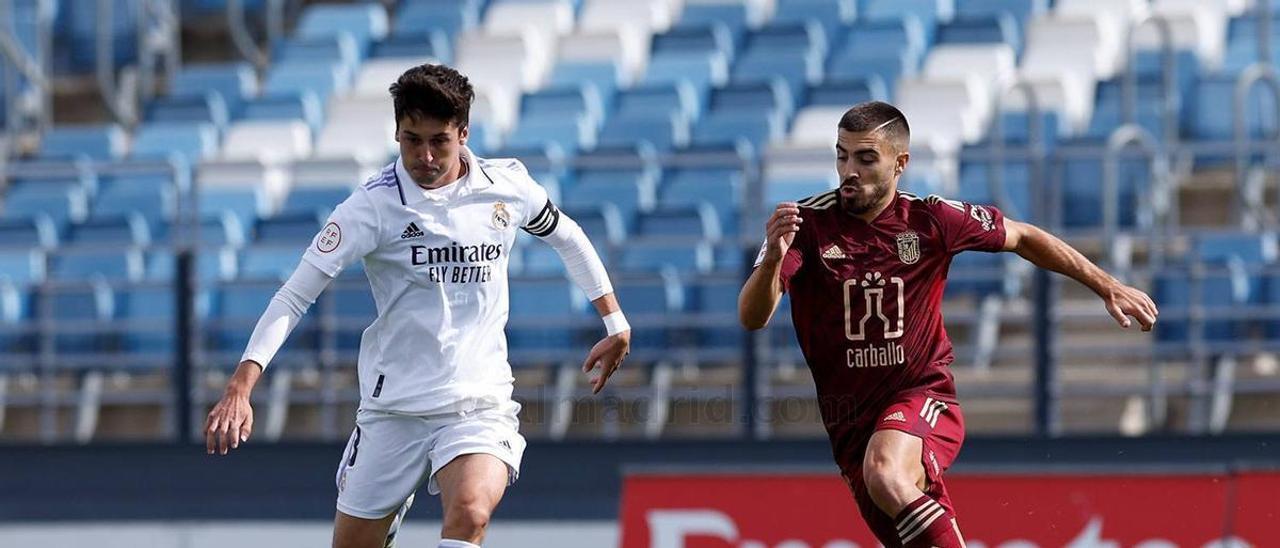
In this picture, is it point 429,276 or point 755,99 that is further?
point 755,99

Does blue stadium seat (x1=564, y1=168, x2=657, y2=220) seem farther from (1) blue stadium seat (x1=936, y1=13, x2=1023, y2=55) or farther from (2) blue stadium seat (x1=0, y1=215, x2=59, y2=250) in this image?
(2) blue stadium seat (x1=0, y1=215, x2=59, y2=250)

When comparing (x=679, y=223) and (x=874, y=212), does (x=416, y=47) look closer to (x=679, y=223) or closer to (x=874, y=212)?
(x=679, y=223)

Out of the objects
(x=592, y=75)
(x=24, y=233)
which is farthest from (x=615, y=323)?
(x=592, y=75)

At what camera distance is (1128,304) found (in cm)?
650

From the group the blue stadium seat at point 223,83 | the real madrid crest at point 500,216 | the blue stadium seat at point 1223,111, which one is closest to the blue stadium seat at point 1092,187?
the blue stadium seat at point 1223,111

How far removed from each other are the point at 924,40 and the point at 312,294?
822 cm

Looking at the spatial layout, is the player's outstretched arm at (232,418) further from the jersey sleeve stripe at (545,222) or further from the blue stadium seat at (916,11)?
the blue stadium seat at (916,11)

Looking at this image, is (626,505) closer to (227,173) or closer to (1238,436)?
(1238,436)

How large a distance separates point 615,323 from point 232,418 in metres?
1.47

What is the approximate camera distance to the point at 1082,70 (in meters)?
12.7

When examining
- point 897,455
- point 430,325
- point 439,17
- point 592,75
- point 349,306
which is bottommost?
point 897,455

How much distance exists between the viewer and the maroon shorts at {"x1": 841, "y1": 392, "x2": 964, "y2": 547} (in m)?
6.60

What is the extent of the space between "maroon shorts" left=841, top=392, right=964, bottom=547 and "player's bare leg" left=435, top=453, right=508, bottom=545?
1252 mm

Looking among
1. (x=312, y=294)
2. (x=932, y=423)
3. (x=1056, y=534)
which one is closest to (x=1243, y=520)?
(x=1056, y=534)
